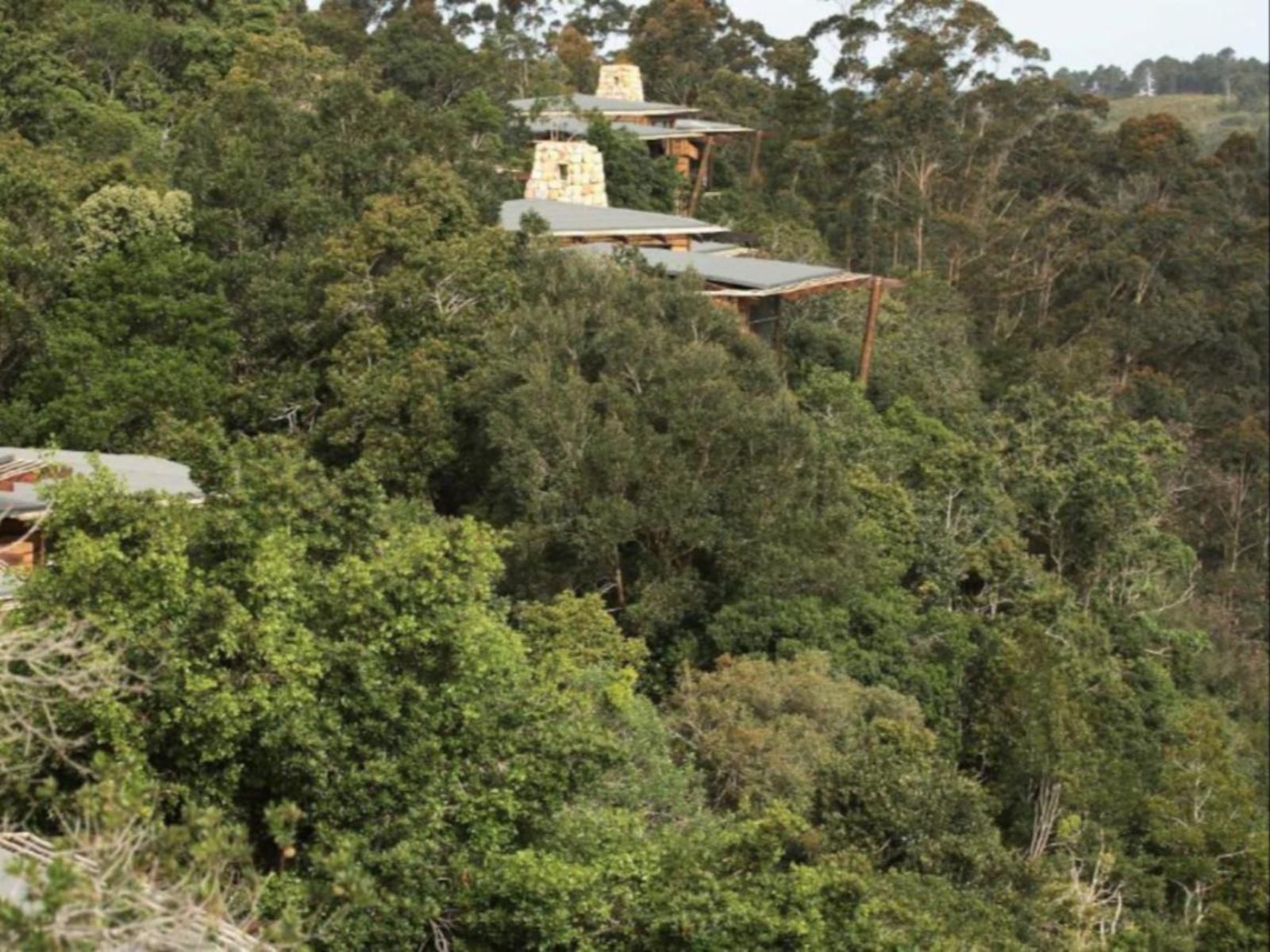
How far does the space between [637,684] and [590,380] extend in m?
3.31

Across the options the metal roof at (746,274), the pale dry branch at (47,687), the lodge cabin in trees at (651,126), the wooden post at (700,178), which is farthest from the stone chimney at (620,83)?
the pale dry branch at (47,687)

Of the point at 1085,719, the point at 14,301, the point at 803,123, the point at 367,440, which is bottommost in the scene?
the point at 1085,719

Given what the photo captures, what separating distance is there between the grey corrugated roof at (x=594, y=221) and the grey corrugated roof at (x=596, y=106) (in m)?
7.89

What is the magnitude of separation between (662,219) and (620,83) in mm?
16884

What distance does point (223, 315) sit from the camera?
17.8 metres

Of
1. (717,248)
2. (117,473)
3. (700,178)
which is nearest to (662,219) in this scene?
(717,248)

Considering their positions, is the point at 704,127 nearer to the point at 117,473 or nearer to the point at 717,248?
the point at 717,248

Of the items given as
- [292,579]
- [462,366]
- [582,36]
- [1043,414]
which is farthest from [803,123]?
[292,579]

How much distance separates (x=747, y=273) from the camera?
2208 cm

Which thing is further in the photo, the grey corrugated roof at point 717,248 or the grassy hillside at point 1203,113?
the grassy hillside at point 1203,113

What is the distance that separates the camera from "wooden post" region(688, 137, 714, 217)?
34844 mm

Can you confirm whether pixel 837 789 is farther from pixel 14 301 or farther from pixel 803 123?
pixel 803 123

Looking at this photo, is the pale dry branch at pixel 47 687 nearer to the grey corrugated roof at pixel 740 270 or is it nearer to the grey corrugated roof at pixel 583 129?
the grey corrugated roof at pixel 740 270

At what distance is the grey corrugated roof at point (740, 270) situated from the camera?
21266 mm
